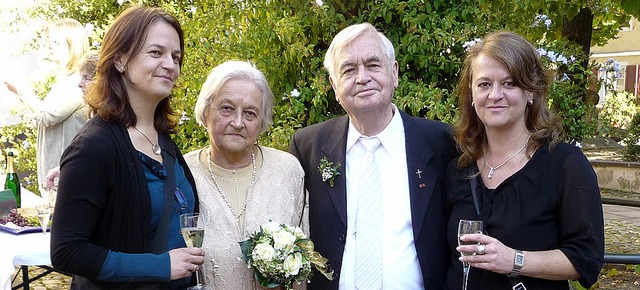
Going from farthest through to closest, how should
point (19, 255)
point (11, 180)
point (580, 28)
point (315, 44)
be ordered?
point (580, 28) < point (11, 180) < point (315, 44) < point (19, 255)

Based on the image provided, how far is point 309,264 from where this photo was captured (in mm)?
3322

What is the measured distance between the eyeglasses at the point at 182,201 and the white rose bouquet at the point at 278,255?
0.33m

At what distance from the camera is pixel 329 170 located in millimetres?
3764

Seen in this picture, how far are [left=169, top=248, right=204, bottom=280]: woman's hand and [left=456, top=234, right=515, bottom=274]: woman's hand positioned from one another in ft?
3.63

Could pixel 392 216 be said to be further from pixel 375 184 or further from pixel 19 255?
pixel 19 255

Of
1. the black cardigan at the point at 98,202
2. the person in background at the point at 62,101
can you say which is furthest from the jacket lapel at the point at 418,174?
the person in background at the point at 62,101

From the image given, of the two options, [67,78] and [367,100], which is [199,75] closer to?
[67,78]

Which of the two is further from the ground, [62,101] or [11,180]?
[62,101]

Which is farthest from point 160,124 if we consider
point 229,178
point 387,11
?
point 387,11

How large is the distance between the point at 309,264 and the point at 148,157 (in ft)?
2.92

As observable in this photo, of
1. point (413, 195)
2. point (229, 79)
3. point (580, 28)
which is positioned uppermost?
point (580, 28)

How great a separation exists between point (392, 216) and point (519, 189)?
0.68 meters

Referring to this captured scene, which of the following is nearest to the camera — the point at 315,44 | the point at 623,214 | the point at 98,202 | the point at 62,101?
the point at 98,202

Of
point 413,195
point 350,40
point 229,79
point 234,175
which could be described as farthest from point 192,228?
point 350,40
